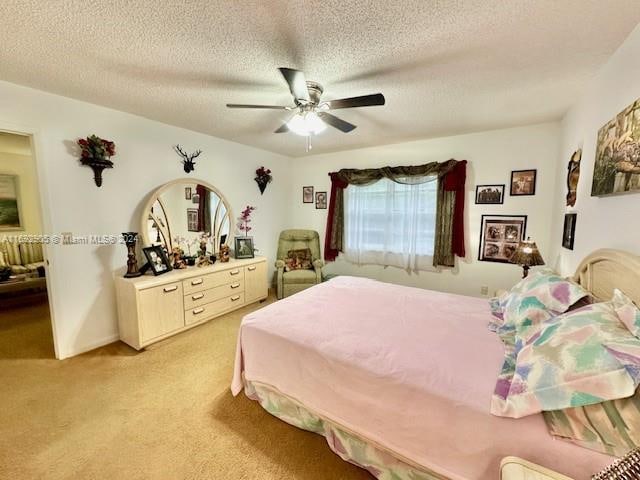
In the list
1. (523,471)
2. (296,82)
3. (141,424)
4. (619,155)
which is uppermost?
(296,82)

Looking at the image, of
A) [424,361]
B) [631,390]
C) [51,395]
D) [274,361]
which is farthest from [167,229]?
[631,390]

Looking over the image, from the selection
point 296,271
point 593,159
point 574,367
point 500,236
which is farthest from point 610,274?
point 296,271

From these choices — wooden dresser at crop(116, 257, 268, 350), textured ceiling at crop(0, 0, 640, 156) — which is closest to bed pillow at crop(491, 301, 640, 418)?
textured ceiling at crop(0, 0, 640, 156)

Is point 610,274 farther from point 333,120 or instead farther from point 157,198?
point 157,198

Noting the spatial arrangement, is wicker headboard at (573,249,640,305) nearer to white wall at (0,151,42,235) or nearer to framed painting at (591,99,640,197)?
framed painting at (591,99,640,197)

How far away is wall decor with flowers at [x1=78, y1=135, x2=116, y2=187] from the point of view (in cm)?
239

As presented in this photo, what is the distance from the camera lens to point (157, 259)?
9.22 ft

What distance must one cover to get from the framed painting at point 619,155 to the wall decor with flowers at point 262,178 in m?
3.71

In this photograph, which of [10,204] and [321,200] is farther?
[321,200]

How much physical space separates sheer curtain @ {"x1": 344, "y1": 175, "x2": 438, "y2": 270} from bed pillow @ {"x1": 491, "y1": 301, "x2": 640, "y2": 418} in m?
2.53

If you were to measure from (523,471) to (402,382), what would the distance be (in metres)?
0.47

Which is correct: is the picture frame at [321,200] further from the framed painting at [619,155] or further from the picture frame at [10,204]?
the picture frame at [10,204]

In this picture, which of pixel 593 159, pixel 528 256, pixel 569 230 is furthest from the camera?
pixel 528 256

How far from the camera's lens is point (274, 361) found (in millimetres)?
1651
